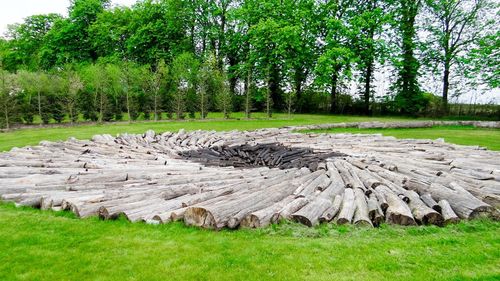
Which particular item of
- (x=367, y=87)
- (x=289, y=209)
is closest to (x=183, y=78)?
(x=367, y=87)

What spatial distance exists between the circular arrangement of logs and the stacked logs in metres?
0.04

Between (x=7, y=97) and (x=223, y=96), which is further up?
(x=223, y=96)

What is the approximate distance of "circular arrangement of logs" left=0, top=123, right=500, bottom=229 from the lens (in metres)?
6.55

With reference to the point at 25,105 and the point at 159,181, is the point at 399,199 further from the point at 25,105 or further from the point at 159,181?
the point at 25,105

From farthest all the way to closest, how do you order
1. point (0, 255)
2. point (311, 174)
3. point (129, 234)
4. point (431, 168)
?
point (431, 168), point (311, 174), point (129, 234), point (0, 255)

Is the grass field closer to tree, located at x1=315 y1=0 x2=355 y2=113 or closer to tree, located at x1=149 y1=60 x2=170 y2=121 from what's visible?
tree, located at x1=149 y1=60 x2=170 y2=121

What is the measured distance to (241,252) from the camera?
5.29m

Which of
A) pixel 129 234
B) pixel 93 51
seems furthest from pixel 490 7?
pixel 93 51

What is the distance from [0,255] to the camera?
5.10m

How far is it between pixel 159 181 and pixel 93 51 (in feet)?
151

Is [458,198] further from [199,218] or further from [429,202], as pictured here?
[199,218]

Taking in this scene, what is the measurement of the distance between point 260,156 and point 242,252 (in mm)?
7359

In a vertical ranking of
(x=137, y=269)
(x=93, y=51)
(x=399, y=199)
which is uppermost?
(x=93, y=51)

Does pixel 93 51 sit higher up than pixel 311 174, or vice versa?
pixel 93 51
